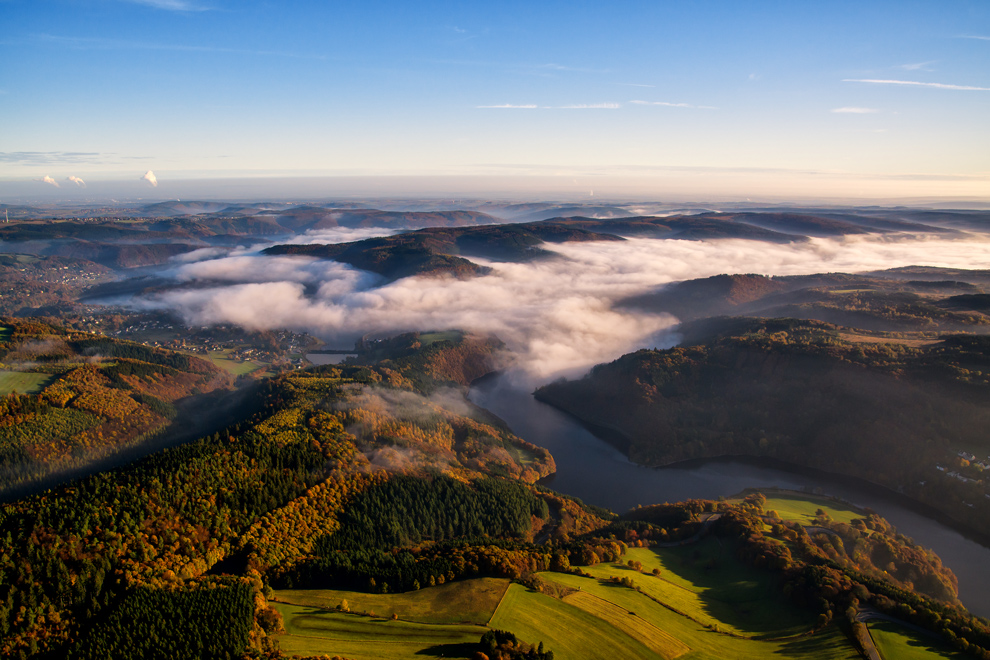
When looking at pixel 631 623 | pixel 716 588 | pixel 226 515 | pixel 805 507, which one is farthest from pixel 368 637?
pixel 805 507

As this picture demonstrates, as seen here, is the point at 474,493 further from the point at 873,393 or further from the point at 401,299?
the point at 401,299

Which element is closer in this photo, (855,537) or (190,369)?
(855,537)

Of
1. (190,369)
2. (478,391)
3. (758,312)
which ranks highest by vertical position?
(758,312)

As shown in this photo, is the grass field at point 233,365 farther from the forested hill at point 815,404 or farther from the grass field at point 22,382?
the forested hill at point 815,404

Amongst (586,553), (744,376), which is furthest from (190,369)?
(744,376)

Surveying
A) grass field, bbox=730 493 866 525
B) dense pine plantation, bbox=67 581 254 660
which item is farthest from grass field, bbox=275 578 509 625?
grass field, bbox=730 493 866 525

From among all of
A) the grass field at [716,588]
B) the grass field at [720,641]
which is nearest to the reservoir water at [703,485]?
the grass field at [716,588]
